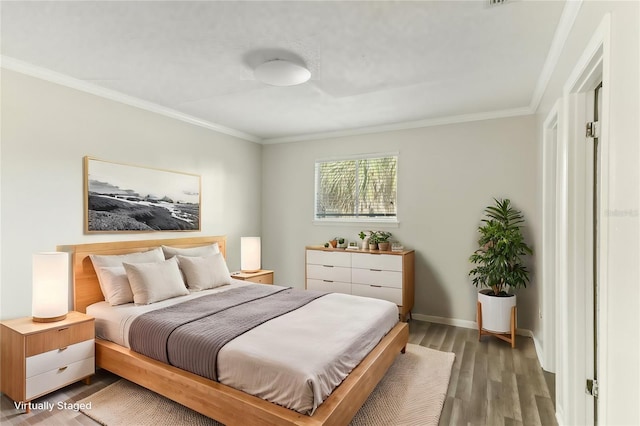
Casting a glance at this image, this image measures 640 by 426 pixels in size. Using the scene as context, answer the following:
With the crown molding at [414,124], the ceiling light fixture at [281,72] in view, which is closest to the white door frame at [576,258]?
the ceiling light fixture at [281,72]

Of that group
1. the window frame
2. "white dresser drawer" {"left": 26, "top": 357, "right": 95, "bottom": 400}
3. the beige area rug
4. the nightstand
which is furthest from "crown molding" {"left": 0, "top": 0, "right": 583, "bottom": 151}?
the beige area rug

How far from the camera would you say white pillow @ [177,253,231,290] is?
3643 mm

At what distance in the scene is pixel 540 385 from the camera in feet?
9.05

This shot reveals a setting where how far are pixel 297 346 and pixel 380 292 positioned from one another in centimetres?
232

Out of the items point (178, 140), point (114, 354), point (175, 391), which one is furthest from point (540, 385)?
point (178, 140)

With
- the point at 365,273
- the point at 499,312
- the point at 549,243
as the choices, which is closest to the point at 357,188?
the point at 365,273

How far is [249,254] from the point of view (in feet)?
15.4

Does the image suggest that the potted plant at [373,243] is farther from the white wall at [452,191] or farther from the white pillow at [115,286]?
the white pillow at [115,286]

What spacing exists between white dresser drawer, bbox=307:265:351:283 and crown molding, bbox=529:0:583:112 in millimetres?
2932

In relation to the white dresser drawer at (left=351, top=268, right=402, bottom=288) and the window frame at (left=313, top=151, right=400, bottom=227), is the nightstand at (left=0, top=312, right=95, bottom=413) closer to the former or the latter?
the white dresser drawer at (left=351, top=268, right=402, bottom=288)

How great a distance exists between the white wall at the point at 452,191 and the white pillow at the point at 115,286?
2792mm

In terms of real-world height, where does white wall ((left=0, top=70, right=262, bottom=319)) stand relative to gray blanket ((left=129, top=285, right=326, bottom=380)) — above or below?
above

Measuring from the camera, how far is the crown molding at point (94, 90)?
2.77m

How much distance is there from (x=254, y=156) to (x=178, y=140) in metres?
1.51
